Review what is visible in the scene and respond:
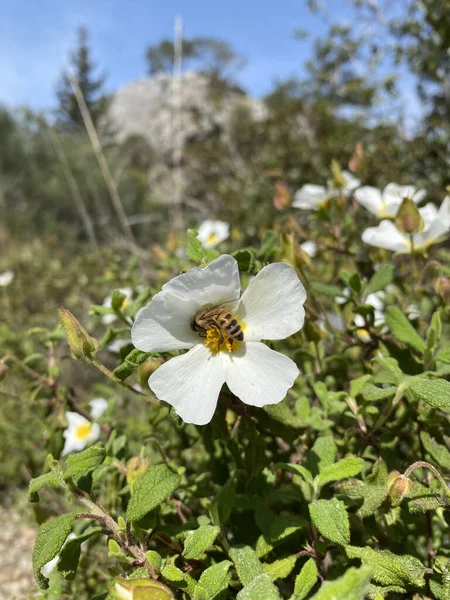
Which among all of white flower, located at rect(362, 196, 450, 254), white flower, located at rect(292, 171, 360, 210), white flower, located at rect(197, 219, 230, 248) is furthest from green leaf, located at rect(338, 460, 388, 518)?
white flower, located at rect(197, 219, 230, 248)

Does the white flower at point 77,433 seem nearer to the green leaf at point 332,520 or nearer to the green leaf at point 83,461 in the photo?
the green leaf at point 83,461

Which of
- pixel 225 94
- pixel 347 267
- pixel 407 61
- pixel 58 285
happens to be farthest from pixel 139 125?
pixel 347 267

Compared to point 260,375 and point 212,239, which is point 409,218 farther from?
point 212,239

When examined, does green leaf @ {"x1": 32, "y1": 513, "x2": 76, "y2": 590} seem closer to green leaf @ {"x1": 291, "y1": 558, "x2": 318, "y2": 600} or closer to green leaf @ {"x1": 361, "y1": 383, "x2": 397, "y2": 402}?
green leaf @ {"x1": 291, "y1": 558, "x2": 318, "y2": 600}

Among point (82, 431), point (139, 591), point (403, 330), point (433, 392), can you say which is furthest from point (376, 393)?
point (82, 431)

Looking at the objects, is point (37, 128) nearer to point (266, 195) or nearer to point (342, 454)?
point (266, 195)

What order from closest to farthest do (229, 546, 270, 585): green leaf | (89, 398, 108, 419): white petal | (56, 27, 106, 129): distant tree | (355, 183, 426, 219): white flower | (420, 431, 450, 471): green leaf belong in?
(229, 546, 270, 585): green leaf
(420, 431, 450, 471): green leaf
(355, 183, 426, 219): white flower
(89, 398, 108, 419): white petal
(56, 27, 106, 129): distant tree
